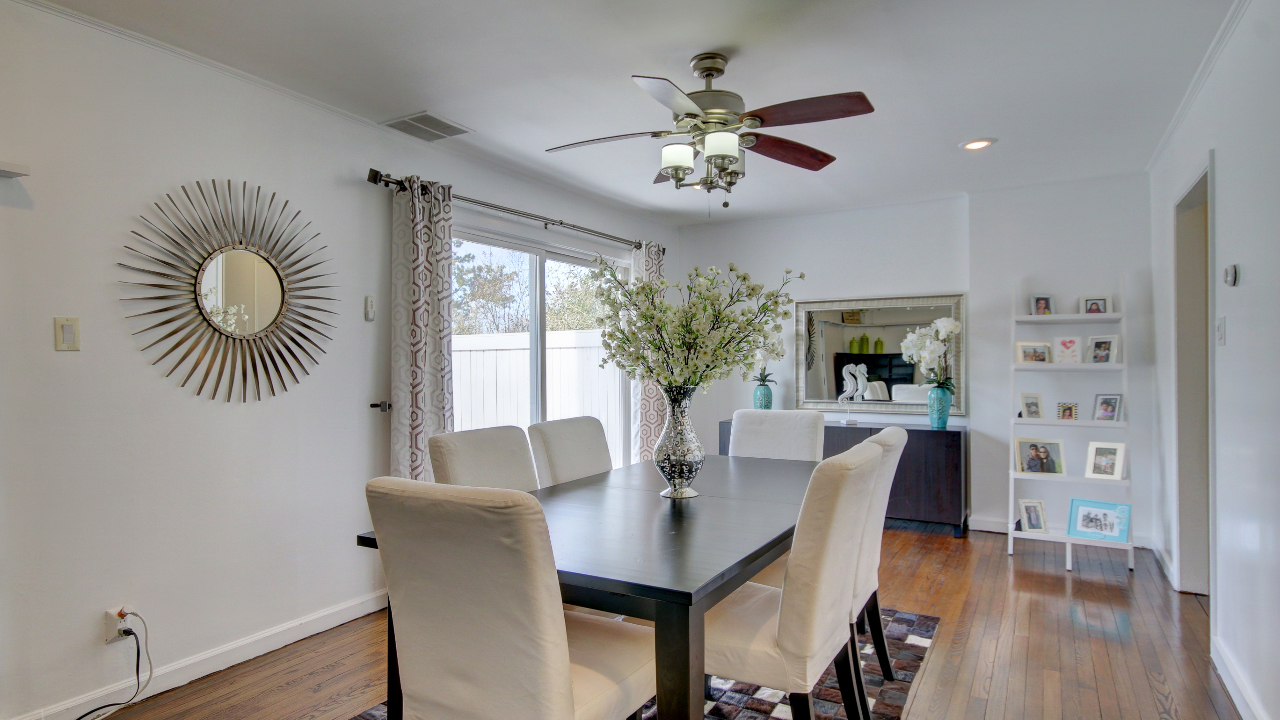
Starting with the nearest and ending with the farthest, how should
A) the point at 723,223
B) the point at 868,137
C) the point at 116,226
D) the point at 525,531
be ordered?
the point at 525,531 < the point at 116,226 < the point at 868,137 < the point at 723,223

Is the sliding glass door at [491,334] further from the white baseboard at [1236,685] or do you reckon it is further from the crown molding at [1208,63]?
the crown molding at [1208,63]

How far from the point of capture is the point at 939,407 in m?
4.76

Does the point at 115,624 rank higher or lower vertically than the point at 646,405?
lower

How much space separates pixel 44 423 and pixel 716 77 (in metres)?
2.66

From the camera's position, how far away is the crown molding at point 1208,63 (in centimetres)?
231

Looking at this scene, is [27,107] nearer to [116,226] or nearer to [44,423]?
[116,226]

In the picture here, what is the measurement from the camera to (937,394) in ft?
15.6

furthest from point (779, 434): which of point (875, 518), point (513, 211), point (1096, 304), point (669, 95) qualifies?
point (1096, 304)

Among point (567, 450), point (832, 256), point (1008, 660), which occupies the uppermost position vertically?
point (832, 256)

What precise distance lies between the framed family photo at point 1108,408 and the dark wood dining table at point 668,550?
2.74 meters

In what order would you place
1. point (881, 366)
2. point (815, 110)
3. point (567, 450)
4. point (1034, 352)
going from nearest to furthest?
point (815, 110) < point (567, 450) < point (1034, 352) < point (881, 366)

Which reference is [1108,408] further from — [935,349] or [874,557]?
[874,557]

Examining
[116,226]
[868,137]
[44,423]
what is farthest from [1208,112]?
[44,423]

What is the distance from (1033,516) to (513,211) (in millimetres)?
3671
